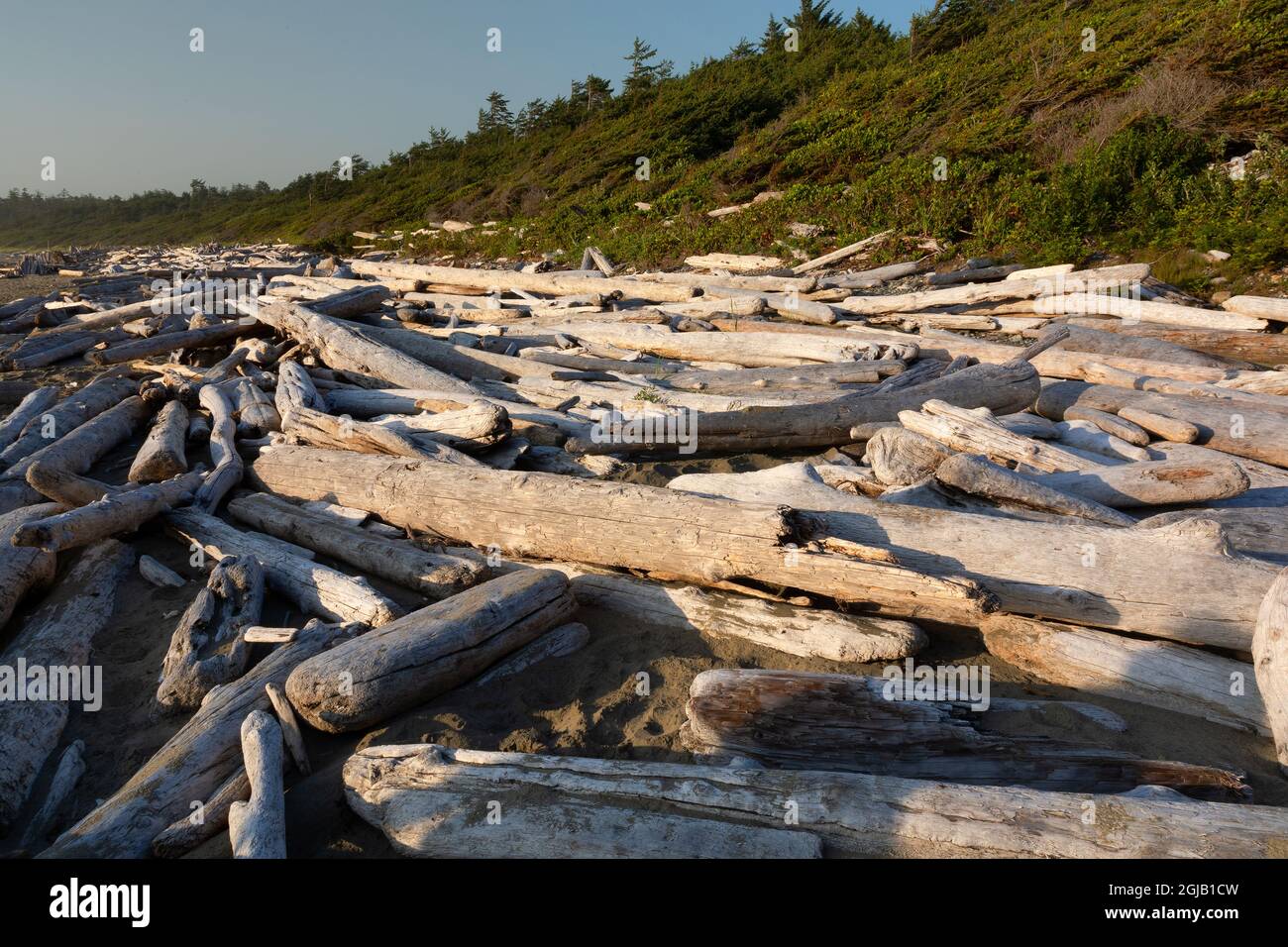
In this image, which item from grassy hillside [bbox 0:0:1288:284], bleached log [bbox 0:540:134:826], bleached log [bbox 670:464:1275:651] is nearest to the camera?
bleached log [bbox 0:540:134:826]

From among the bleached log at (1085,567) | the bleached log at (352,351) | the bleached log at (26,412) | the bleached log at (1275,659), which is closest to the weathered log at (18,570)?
the bleached log at (26,412)

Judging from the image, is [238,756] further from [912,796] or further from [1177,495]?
[1177,495]

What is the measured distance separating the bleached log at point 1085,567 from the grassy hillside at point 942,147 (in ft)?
29.2

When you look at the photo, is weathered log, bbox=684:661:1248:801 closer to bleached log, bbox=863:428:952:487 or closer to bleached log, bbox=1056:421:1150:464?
bleached log, bbox=863:428:952:487

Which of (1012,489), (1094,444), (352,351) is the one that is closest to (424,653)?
(1012,489)

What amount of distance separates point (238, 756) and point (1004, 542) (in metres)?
4.09

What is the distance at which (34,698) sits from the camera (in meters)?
3.60

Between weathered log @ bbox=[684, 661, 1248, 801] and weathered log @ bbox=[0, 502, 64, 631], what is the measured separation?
14.9 ft

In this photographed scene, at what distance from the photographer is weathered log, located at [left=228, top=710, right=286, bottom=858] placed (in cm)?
247

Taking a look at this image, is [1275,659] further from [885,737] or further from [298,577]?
[298,577]

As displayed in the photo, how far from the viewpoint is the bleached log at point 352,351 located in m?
7.71

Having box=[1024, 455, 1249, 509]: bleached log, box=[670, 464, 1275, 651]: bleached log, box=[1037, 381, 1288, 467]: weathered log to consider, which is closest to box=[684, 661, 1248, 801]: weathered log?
box=[670, 464, 1275, 651]: bleached log
